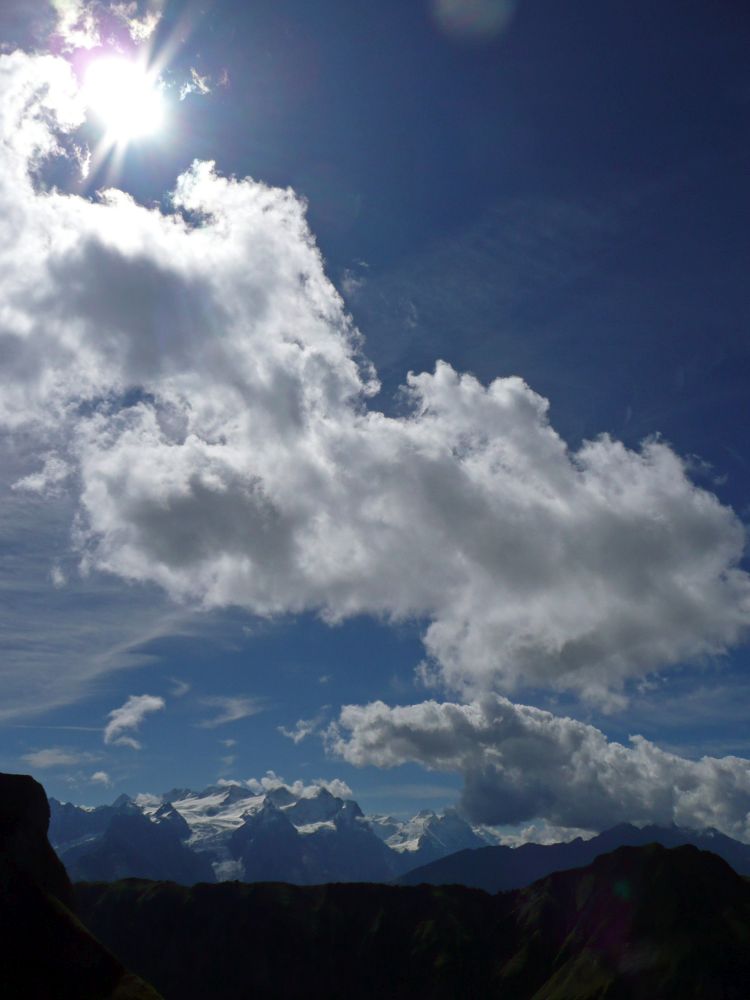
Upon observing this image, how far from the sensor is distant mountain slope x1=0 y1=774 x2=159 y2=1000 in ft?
481

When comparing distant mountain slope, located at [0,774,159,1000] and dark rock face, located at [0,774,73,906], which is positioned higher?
dark rock face, located at [0,774,73,906]

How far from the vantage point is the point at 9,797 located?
19562 cm

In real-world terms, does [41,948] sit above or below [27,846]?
below

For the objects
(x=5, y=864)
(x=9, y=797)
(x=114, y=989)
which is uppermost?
(x=9, y=797)

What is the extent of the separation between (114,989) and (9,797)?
64.1 m

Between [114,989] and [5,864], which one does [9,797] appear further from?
[114,989]

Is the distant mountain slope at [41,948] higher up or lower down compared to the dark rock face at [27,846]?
lower down

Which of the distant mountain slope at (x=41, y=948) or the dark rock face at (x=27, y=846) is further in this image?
the dark rock face at (x=27, y=846)

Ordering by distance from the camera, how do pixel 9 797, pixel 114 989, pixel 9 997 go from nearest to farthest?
pixel 9 997, pixel 114 989, pixel 9 797

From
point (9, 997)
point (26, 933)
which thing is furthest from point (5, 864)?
point (9, 997)

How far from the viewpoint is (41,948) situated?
154 metres

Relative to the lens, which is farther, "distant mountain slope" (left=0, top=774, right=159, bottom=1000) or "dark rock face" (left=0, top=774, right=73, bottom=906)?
"dark rock face" (left=0, top=774, right=73, bottom=906)

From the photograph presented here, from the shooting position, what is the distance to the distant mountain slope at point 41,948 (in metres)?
147

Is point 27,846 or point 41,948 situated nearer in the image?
point 41,948
